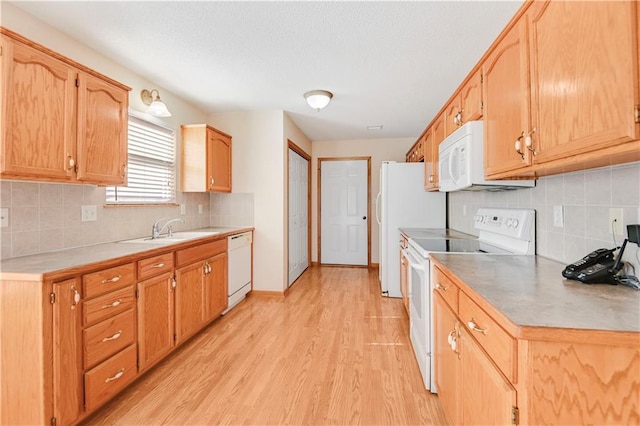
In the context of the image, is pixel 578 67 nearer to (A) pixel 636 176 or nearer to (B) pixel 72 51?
Answer: (A) pixel 636 176

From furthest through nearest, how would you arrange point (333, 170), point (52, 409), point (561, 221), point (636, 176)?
point (333, 170)
point (561, 221)
point (52, 409)
point (636, 176)

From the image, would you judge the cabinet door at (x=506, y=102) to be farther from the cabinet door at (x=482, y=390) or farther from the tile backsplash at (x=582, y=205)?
the cabinet door at (x=482, y=390)

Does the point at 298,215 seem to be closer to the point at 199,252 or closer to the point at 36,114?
the point at 199,252

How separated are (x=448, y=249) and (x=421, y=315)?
49cm

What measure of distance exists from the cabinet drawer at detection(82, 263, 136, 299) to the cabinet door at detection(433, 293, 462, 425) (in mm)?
1827

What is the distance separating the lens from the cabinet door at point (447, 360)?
4.38 ft

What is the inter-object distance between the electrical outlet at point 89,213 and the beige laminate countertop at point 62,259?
0.67 feet

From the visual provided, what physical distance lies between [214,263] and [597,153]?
2823mm

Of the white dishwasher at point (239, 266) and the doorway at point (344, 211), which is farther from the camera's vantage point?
the doorway at point (344, 211)

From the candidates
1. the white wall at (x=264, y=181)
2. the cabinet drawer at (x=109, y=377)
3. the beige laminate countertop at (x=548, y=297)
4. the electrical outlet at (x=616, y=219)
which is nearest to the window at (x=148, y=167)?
the white wall at (x=264, y=181)

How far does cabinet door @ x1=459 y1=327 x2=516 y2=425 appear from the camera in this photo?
35.1 inches

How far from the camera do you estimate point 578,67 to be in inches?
40.5

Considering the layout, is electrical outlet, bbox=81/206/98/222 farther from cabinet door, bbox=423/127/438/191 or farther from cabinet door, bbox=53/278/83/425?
cabinet door, bbox=423/127/438/191

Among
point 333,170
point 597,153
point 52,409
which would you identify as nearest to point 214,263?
point 52,409
